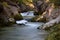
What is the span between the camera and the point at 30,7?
56.7m

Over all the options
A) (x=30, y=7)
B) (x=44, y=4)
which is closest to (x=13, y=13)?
→ (x=44, y=4)

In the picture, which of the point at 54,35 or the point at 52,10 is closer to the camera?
the point at 54,35

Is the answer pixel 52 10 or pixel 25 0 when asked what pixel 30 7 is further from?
pixel 52 10

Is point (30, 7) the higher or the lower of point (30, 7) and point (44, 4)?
the higher

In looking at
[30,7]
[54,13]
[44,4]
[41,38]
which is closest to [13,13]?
[54,13]

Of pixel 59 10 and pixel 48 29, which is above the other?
pixel 59 10

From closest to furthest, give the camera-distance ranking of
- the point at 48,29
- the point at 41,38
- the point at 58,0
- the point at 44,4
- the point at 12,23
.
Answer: the point at 41,38 → the point at 48,29 → the point at 12,23 → the point at 58,0 → the point at 44,4

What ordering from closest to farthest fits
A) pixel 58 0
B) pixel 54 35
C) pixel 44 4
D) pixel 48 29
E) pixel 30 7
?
1. pixel 54 35
2. pixel 48 29
3. pixel 58 0
4. pixel 44 4
5. pixel 30 7

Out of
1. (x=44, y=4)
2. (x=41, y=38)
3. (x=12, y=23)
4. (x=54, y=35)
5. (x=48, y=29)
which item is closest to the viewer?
(x=54, y=35)

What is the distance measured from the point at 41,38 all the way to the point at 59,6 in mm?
14706

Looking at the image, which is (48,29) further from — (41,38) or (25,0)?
(25,0)

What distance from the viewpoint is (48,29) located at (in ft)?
72.0

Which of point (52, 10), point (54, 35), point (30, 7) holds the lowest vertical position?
point (54, 35)

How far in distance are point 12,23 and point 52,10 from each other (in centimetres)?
650
